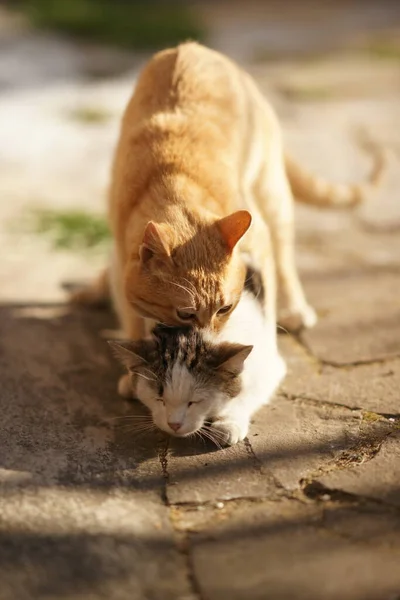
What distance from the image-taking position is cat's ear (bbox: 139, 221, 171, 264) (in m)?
2.79

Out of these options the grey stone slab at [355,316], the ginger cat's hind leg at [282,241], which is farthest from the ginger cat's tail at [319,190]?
the grey stone slab at [355,316]

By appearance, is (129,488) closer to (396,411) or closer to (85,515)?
(85,515)

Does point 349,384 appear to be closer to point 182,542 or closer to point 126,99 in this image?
point 182,542

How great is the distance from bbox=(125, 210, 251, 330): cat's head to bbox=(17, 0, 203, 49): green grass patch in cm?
636

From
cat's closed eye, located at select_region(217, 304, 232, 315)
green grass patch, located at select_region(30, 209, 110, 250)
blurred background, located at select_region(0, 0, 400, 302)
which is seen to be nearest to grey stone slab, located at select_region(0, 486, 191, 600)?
cat's closed eye, located at select_region(217, 304, 232, 315)

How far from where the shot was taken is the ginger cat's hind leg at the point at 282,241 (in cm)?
371

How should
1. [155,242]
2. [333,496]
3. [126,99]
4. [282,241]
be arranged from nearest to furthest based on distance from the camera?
1. [333,496]
2. [155,242]
3. [282,241]
4. [126,99]

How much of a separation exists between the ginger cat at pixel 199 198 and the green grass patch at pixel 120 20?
209 inches

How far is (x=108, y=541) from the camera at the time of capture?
227cm

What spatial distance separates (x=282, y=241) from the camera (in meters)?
3.84

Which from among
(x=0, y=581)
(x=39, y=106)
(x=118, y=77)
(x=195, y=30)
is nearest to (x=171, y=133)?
(x=0, y=581)

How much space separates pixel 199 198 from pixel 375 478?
51.3 inches

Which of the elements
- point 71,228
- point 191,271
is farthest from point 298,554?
point 71,228

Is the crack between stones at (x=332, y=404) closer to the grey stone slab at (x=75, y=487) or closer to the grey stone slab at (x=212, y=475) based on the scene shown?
the grey stone slab at (x=212, y=475)
